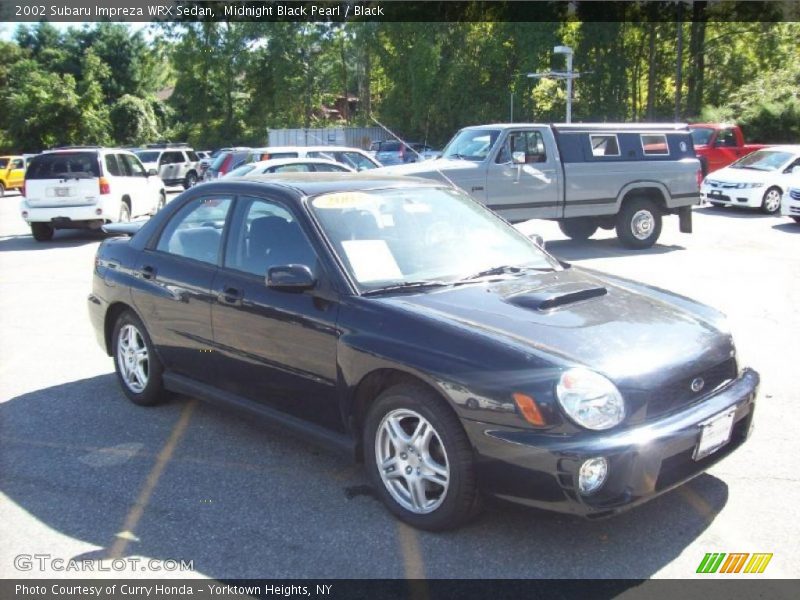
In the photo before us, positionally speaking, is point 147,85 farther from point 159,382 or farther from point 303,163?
point 159,382

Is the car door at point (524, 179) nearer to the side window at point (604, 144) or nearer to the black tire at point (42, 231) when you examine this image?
the side window at point (604, 144)

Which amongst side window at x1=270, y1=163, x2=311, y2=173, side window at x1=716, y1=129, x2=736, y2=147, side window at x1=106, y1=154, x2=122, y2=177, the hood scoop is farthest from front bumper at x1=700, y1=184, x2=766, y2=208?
the hood scoop

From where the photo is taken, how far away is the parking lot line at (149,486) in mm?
3707

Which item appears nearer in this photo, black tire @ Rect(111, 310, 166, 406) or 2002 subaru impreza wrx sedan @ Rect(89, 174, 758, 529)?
2002 subaru impreza wrx sedan @ Rect(89, 174, 758, 529)

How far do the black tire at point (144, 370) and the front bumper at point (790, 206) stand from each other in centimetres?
1414

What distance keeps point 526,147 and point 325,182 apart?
8740 millimetres

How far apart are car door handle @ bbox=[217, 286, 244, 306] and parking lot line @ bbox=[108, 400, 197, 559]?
3.23ft

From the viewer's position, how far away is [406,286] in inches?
164

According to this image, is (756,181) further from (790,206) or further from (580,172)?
(580,172)

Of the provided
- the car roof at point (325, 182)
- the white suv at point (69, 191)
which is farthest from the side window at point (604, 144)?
the white suv at point (69, 191)

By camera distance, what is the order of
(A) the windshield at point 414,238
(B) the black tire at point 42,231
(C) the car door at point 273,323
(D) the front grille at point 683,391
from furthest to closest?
(B) the black tire at point 42,231
(A) the windshield at point 414,238
(C) the car door at point 273,323
(D) the front grille at point 683,391

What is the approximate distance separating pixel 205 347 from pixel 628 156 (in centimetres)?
1038

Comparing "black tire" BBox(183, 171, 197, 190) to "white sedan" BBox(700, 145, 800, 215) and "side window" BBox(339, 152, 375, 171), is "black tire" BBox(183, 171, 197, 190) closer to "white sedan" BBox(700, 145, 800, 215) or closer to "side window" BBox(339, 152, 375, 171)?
"side window" BBox(339, 152, 375, 171)

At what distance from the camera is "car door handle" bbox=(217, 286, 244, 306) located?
4591 millimetres
